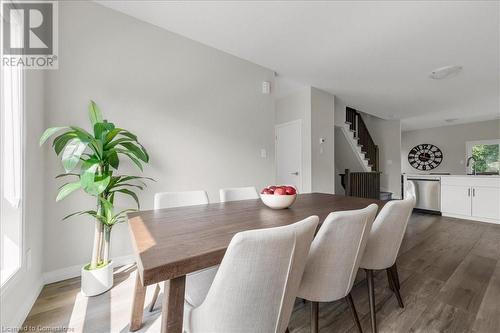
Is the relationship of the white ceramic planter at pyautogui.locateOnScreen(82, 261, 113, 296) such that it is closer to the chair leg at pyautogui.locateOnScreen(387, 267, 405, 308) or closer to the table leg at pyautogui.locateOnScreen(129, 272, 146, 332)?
the table leg at pyautogui.locateOnScreen(129, 272, 146, 332)

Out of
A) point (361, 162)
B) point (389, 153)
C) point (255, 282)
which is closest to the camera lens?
point (255, 282)

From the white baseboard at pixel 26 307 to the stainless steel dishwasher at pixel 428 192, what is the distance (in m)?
6.40

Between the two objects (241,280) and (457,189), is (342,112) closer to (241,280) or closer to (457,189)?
(457,189)

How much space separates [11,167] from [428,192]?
654 centimetres

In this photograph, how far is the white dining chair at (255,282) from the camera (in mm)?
670

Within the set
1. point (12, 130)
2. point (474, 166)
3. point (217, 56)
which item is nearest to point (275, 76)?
point (217, 56)

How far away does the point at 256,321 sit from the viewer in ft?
2.46

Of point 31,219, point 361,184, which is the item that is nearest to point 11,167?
point 31,219

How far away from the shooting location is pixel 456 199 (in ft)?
14.1

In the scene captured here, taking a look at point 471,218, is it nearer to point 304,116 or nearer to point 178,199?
point 304,116

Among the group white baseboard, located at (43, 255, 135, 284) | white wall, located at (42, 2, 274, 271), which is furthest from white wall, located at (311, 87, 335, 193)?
white baseboard, located at (43, 255, 135, 284)

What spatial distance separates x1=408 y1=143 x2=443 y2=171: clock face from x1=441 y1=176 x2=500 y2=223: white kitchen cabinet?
412cm

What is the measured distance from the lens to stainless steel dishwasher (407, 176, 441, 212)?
4575mm

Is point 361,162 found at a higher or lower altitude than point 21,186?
higher
